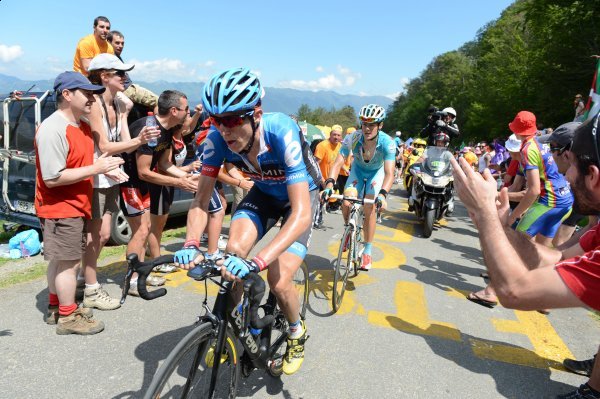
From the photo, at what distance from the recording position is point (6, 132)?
19.1 ft

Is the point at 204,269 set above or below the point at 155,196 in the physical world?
above

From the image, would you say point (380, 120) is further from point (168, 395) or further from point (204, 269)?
point (168, 395)

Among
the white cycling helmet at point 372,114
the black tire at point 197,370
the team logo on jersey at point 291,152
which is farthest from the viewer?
the white cycling helmet at point 372,114

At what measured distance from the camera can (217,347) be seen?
86.4 inches

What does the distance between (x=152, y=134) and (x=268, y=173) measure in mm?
1616

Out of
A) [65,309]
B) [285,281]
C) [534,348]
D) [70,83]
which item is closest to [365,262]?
[534,348]

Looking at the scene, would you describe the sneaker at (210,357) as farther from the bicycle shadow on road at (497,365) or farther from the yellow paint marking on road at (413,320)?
the yellow paint marking on road at (413,320)

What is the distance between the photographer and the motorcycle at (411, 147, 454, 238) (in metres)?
8.36

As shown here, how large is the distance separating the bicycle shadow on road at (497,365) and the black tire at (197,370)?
1.73 m

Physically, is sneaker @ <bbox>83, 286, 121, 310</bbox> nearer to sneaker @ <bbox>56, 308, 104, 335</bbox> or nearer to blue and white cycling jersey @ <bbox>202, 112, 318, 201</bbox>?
sneaker @ <bbox>56, 308, 104, 335</bbox>

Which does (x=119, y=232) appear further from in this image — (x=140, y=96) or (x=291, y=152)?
(x=291, y=152)

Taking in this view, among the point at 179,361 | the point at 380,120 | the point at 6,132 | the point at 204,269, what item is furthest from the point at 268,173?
the point at 6,132

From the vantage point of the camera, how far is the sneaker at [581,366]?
3.42 meters

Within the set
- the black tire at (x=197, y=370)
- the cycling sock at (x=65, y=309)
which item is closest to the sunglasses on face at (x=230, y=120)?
the black tire at (x=197, y=370)
